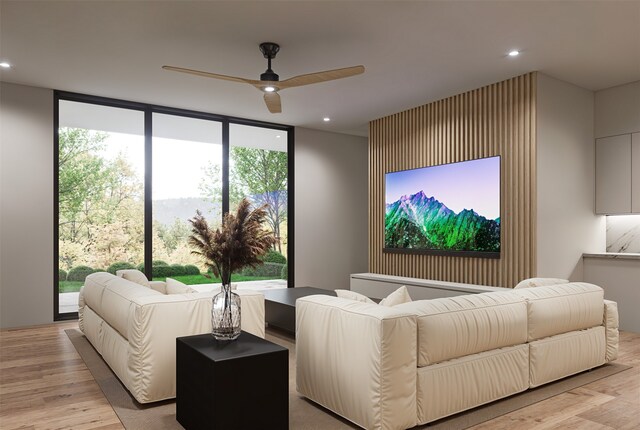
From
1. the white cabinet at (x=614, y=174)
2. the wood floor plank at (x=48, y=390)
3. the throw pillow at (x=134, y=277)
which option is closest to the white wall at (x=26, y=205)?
the wood floor plank at (x=48, y=390)

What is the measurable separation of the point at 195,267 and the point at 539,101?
475 cm

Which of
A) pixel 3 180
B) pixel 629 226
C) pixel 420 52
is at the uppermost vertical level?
pixel 420 52

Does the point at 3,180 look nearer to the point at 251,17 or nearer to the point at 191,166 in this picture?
the point at 191,166

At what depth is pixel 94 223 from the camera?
19.0ft

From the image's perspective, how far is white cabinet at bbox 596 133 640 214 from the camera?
5.26m

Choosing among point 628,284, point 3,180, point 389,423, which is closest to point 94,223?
point 3,180

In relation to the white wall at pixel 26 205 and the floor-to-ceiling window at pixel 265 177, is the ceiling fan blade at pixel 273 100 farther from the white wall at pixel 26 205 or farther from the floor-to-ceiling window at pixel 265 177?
the white wall at pixel 26 205

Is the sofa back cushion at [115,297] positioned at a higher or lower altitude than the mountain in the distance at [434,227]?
lower

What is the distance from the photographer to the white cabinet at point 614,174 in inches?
207

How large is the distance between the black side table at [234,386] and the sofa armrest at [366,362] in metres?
0.35

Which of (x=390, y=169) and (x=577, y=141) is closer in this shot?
(x=577, y=141)

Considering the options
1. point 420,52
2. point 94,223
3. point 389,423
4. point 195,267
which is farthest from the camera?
point 195,267

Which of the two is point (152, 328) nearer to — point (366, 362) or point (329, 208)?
point (366, 362)

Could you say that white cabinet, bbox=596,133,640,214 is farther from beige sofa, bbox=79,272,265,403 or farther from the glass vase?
the glass vase
